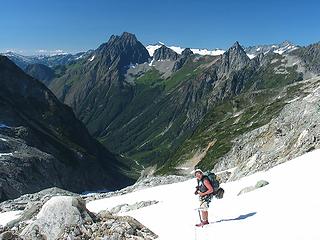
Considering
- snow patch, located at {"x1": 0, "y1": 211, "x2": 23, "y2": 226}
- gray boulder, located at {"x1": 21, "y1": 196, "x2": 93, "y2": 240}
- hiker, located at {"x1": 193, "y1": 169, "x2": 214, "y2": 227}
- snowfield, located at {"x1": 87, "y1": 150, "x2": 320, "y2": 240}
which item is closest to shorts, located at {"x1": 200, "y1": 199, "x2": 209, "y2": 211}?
hiker, located at {"x1": 193, "y1": 169, "x2": 214, "y2": 227}

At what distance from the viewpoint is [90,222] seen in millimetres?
21188

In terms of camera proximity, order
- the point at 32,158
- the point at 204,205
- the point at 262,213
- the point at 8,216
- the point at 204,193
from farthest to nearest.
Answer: the point at 32,158 → the point at 8,216 → the point at 204,193 → the point at 204,205 → the point at 262,213

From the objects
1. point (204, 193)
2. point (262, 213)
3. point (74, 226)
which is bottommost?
point (262, 213)

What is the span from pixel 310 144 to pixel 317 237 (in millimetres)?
20774

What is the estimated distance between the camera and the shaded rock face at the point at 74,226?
2014 centimetres

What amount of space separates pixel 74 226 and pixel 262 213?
8.06 metres

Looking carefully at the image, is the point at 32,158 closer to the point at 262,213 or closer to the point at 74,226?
the point at 74,226

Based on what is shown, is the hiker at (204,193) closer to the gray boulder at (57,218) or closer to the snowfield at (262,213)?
the snowfield at (262,213)

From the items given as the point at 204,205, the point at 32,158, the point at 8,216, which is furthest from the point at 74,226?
the point at 32,158

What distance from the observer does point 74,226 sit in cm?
2056

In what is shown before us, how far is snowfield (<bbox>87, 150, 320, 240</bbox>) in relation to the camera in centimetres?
1728

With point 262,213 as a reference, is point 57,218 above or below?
above

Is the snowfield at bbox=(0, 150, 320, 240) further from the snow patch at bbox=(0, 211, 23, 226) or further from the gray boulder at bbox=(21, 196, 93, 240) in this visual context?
the snow patch at bbox=(0, 211, 23, 226)

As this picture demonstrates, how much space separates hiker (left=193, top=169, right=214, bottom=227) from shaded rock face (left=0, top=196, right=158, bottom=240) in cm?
236
